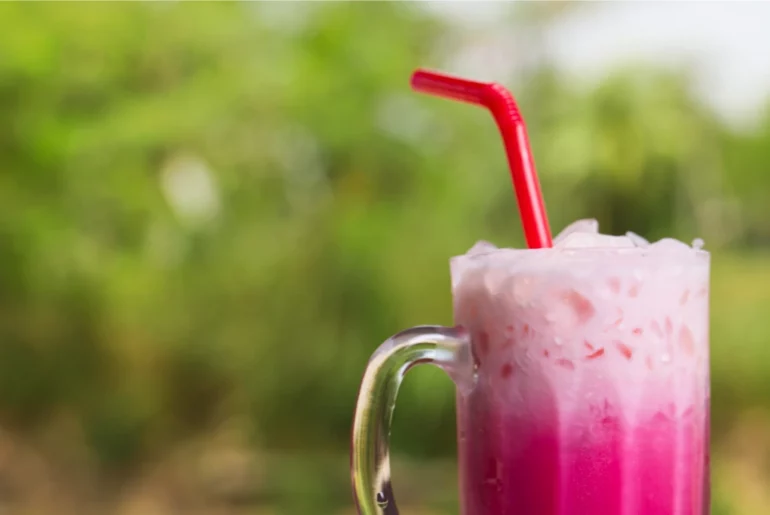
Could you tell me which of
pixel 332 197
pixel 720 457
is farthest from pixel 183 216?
pixel 720 457

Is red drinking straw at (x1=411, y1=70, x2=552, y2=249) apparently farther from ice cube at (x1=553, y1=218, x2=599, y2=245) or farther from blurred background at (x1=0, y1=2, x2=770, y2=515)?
blurred background at (x1=0, y1=2, x2=770, y2=515)

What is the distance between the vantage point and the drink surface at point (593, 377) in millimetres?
577

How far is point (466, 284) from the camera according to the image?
0.63m

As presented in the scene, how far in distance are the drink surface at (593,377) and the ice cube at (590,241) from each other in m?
0.05

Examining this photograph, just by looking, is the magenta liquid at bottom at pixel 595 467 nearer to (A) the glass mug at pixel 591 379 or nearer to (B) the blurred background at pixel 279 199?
(A) the glass mug at pixel 591 379

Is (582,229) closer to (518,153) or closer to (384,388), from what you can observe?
(518,153)

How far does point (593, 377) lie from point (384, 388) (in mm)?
158

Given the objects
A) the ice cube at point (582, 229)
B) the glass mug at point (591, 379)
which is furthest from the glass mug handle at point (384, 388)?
the ice cube at point (582, 229)

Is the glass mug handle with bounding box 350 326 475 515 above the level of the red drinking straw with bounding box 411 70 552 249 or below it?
below

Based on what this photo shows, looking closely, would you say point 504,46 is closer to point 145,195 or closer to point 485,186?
point 485,186

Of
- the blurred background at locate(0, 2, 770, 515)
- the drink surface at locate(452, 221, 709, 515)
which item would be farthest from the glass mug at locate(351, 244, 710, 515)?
the blurred background at locate(0, 2, 770, 515)

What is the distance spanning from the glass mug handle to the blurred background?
0.97 metres

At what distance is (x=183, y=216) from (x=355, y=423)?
1.21 metres

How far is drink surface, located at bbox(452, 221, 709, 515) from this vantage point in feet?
1.89
